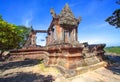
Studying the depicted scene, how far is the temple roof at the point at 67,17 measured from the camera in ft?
62.4

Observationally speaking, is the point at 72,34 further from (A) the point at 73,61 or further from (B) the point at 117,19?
(A) the point at 73,61

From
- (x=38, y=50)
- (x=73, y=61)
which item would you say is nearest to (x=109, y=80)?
(x=73, y=61)

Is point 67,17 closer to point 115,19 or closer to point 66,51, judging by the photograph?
point 115,19

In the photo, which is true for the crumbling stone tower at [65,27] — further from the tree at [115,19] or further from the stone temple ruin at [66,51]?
the tree at [115,19]

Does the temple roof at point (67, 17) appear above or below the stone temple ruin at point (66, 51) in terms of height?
above

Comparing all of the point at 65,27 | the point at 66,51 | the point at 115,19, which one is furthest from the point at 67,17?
the point at 66,51

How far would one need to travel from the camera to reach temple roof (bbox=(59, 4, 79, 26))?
19016 millimetres

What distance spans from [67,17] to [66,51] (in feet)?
38.4

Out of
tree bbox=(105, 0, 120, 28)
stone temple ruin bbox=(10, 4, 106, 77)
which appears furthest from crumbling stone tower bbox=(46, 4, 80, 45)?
tree bbox=(105, 0, 120, 28)

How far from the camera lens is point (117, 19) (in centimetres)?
1373

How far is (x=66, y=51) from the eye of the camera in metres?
8.72

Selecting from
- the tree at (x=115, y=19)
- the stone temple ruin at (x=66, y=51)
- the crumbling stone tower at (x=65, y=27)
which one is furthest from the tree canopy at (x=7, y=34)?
the tree at (x=115, y=19)

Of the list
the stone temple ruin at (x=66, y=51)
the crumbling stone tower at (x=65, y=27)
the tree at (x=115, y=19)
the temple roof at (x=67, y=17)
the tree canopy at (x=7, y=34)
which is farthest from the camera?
the temple roof at (x=67, y=17)

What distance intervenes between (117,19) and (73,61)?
7581mm
